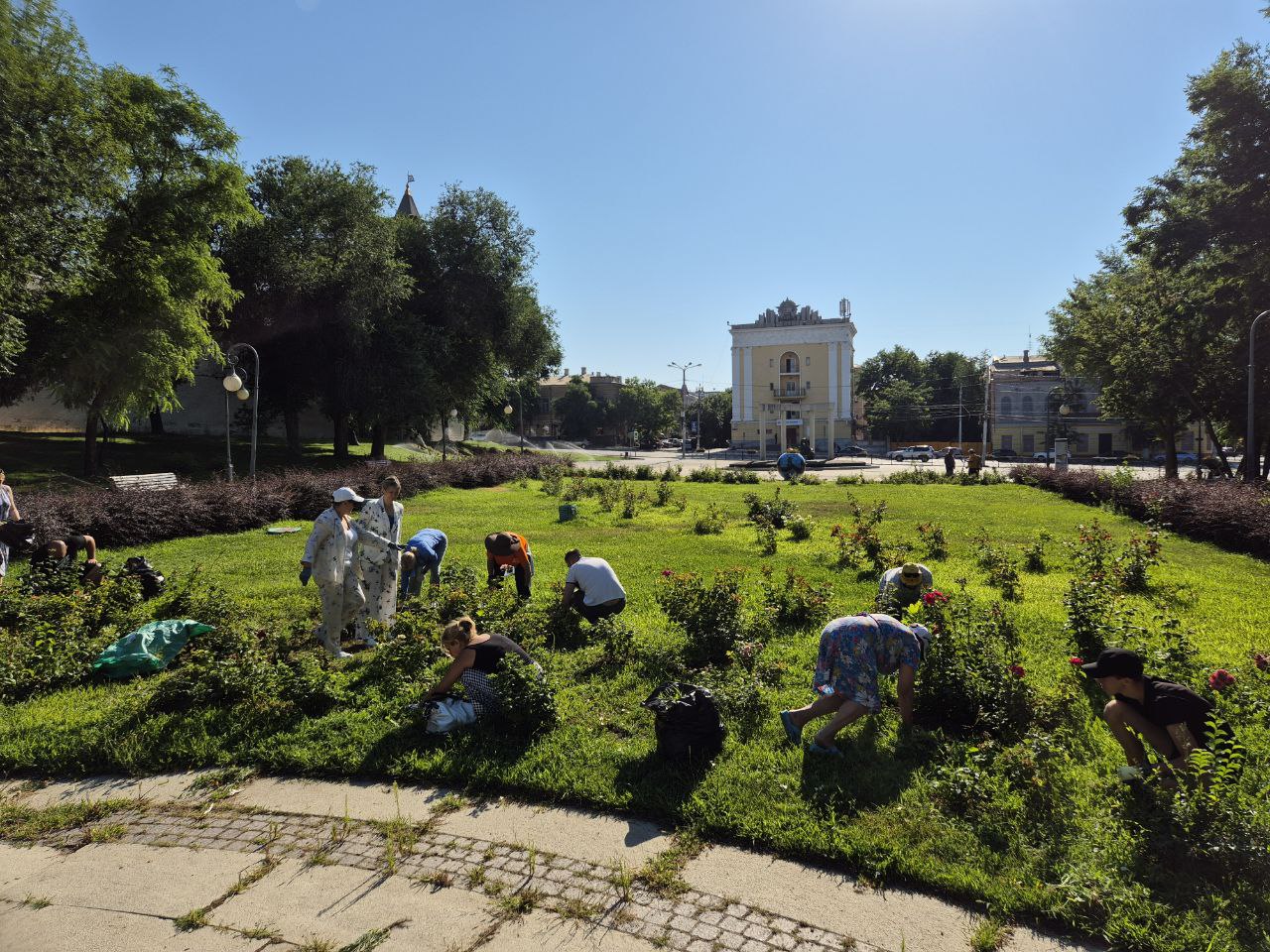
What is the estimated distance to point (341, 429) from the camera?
34.0 metres

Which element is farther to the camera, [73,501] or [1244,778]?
[73,501]

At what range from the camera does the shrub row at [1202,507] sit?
13102 mm

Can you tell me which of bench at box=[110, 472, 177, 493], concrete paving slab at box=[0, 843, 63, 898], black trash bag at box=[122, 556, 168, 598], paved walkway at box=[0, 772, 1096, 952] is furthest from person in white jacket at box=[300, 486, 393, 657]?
bench at box=[110, 472, 177, 493]

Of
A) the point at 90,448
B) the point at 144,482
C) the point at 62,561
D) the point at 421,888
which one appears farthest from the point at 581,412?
the point at 421,888

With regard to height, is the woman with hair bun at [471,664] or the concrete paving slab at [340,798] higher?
the woman with hair bun at [471,664]

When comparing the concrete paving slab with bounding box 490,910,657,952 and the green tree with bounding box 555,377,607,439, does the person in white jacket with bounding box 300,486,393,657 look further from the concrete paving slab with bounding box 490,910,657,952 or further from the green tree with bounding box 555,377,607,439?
the green tree with bounding box 555,377,607,439

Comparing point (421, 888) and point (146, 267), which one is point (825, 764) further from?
point (146, 267)

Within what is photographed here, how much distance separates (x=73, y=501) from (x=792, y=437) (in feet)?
200

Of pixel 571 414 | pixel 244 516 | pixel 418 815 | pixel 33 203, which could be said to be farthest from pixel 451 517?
pixel 571 414

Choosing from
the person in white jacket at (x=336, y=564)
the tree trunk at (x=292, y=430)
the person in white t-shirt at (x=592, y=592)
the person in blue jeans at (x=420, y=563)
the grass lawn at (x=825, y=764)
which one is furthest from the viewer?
the tree trunk at (x=292, y=430)

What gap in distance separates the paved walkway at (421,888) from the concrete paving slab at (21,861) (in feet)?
0.03

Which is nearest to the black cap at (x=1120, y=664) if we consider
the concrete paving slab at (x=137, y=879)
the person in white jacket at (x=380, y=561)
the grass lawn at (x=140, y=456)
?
the concrete paving slab at (x=137, y=879)

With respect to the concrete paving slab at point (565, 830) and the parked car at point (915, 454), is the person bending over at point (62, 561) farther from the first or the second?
the parked car at point (915, 454)

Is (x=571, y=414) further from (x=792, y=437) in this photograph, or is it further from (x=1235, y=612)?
(x=1235, y=612)
